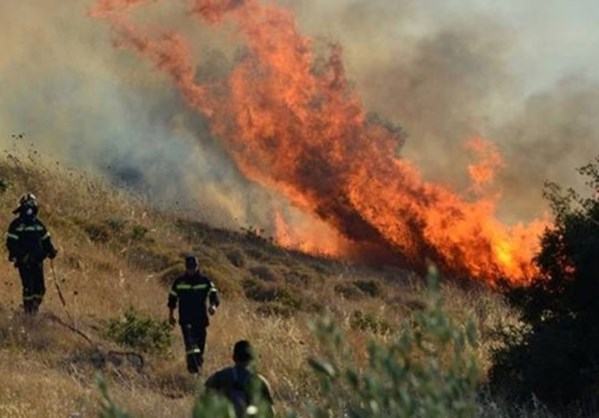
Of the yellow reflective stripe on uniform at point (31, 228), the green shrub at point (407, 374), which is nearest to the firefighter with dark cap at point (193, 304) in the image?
the yellow reflective stripe on uniform at point (31, 228)

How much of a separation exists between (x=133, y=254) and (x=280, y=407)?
50.0ft

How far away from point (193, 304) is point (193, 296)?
0.12 meters

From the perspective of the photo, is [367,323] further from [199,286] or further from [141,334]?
[199,286]

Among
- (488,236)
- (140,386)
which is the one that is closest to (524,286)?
(140,386)

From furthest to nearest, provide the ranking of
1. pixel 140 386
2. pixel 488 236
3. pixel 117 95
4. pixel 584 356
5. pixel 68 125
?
pixel 117 95 → pixel 68 125 → pixel 488 236 → pixel 140 386 → pixel 584 356

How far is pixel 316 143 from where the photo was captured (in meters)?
41.2

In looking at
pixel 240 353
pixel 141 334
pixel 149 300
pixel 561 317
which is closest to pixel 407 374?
pixel 240 353

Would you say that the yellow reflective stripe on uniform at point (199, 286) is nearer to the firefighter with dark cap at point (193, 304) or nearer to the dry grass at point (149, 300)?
the firefighter with dark cap at point (193, 304)

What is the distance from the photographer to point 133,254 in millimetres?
26125

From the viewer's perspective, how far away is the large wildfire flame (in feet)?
126

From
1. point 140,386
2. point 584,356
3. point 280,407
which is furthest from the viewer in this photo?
point 140,386

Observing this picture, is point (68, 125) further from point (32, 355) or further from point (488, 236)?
point (32, 355)

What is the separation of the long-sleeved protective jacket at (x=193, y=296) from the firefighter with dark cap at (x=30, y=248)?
2.76 m

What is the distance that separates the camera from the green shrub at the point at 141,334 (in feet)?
52.6
